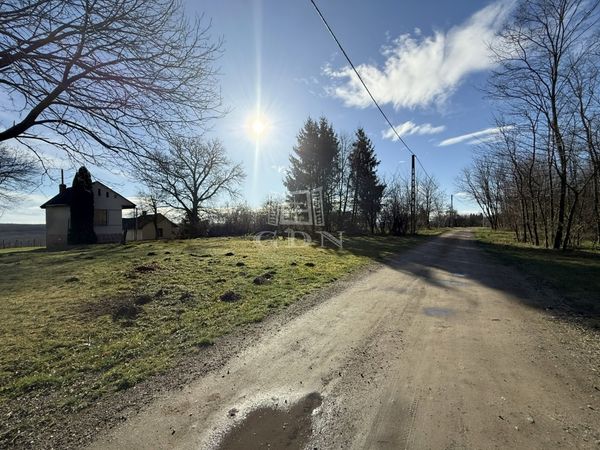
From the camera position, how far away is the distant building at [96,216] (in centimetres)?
3019

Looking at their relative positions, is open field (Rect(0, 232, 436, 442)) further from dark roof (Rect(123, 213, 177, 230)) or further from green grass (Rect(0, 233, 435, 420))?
dark roof (Rect(123, 213, 177, 230))

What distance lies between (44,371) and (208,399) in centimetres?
211

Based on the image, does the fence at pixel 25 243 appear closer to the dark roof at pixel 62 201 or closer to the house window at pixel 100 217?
the dark roof at pixel 62 201

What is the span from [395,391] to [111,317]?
15.8 feet

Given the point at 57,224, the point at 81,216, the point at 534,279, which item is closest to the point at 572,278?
the point at 534,279

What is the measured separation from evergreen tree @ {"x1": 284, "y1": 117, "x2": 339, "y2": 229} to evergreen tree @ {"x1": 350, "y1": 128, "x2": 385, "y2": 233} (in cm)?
427

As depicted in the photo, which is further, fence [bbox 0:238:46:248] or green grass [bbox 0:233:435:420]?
fence [bbox 0:238:46:248]

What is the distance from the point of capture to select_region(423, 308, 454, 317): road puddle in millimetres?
5452

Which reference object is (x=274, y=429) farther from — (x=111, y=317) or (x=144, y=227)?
(x=144, y=227)

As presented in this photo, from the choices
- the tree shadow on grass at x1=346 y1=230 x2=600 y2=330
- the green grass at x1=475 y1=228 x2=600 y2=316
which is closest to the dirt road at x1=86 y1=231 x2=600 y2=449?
the tree shadow on grass at x1=346 y1=230 x2=600 y2=330

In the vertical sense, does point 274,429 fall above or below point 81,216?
below

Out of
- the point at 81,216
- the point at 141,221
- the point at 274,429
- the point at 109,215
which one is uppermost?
the point at 109,215

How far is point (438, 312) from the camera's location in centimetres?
558

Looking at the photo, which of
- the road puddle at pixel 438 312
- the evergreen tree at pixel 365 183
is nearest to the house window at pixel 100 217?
the evergreen tree at pixel 365 183
